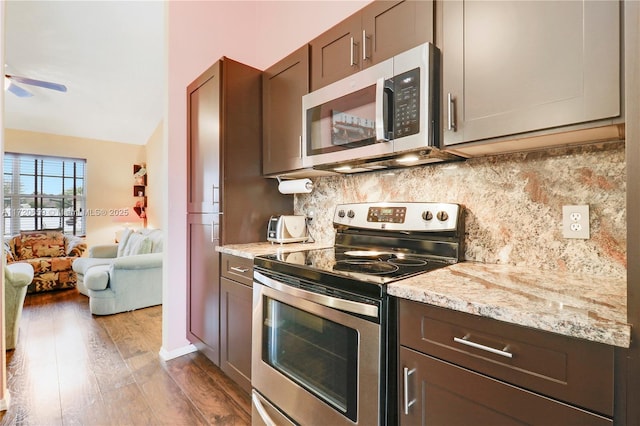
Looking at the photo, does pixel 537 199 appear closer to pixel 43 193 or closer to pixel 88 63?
pixel 88 63

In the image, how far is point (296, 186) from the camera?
6.95 ft

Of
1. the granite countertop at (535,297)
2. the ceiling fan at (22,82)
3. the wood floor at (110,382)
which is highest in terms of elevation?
the ceiling fan at (22,82)

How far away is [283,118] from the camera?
2.00 metres

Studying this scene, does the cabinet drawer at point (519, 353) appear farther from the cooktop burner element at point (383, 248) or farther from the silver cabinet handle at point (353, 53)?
the silver cabinet handle at point (353, 53)

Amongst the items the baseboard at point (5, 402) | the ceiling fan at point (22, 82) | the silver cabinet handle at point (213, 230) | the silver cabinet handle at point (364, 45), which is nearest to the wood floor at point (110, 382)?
the baseboard at point (5, 402)

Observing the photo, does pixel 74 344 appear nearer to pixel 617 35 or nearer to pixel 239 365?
pixel 239 365

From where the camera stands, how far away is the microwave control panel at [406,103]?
128 cm

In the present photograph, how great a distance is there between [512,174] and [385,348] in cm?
93

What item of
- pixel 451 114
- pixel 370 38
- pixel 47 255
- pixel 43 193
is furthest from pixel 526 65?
pixel 43 193

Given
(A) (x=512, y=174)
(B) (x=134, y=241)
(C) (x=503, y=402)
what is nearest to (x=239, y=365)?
(C) (x=503, y=402)

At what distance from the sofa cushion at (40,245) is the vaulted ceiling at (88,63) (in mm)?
1792

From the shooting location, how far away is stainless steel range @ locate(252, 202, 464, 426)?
105cm

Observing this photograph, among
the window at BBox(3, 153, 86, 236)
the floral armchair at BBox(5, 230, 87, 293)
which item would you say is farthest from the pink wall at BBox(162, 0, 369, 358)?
the window at BBox(3, 153, 86, 236)

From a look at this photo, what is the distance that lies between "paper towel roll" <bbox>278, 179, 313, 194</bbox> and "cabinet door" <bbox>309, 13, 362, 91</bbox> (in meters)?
0.61
